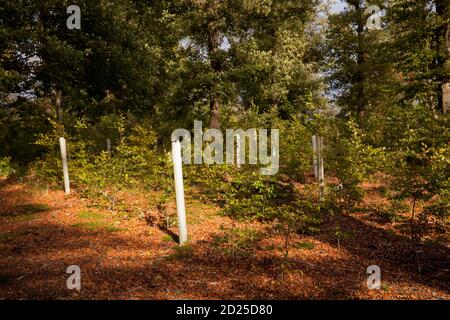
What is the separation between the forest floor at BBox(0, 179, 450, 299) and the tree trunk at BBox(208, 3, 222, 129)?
7191 millimetres

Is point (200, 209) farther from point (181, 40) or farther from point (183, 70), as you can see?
point (181, 40)

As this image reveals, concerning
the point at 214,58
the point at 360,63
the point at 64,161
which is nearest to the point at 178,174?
the point at 64,161

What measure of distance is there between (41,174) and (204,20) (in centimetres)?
850

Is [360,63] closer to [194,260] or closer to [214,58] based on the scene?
[214,58]

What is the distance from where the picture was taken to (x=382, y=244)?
8.40m

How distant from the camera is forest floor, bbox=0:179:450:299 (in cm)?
523

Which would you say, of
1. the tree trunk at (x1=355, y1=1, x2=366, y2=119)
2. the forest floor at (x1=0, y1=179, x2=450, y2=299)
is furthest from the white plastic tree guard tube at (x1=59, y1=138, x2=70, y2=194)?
the tree trunk at (x1=355, y1=1, x2=366, y2=119)

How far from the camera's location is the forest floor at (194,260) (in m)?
5.23

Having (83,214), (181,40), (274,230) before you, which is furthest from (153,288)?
(181,40)

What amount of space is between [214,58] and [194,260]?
11.0 m

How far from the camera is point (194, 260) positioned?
654 cm

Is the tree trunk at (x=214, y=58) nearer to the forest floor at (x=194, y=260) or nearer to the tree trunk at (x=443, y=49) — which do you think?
the forest floor at (x=194, y=260)

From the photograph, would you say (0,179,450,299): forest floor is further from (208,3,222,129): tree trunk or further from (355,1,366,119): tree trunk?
(355,1,366,119): tree trunk

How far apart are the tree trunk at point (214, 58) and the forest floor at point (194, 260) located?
719 centimetres
